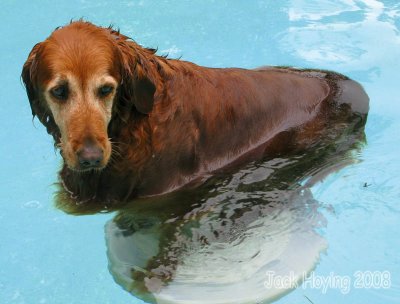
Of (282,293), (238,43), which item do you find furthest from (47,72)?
(238,43)

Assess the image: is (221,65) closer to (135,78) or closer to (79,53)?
(135,78)

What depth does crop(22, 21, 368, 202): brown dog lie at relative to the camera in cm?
390

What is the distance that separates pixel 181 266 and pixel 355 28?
461cm

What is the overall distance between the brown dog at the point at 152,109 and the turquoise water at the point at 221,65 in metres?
0.67

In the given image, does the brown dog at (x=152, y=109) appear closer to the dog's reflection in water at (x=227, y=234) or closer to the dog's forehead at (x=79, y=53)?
the dog's forehead at (x=79, y=53)

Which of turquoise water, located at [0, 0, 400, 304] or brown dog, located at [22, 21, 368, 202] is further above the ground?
brown dog, located at [22, 21, 368, 202]

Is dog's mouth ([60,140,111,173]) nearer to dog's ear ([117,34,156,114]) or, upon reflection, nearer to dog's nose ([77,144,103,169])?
dog's nose ([77,144,103,169])

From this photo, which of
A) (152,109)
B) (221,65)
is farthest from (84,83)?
(221,65)

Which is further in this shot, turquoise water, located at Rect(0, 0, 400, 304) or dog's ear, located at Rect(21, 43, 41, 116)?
turquoise water, located at Rect(0, 0, 400, 304)

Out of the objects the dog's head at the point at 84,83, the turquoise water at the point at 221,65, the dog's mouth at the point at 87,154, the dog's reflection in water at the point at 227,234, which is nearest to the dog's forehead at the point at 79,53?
the dog's head at the point at 84,83

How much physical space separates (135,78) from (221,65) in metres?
3.45

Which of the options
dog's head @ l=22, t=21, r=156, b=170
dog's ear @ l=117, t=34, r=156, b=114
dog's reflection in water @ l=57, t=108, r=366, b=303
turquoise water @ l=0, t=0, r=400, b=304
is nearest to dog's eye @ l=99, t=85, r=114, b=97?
dog's head @ l=22, t=21, r=156, b=170

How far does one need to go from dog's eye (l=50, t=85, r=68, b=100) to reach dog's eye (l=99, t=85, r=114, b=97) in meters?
0.22

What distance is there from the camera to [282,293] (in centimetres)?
482
